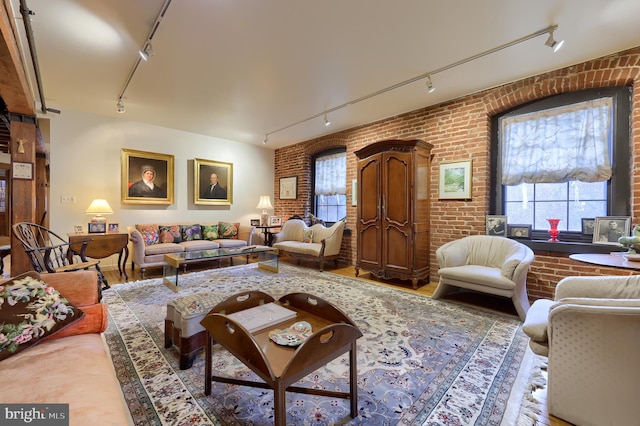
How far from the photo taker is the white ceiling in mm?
2111

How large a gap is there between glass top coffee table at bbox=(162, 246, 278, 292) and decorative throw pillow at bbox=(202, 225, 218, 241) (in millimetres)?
792

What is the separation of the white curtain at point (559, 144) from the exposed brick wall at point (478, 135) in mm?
189

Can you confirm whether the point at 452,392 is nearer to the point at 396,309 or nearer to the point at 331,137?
the point at 396,309

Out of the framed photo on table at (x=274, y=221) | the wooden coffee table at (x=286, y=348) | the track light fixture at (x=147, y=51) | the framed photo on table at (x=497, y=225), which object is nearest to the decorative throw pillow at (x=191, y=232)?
the framed photo on table at (x=274, y=221)

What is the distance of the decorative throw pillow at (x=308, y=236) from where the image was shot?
17.7 ft

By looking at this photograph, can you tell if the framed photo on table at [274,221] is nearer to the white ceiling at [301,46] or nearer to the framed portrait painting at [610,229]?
the white ceiling at [301,46]

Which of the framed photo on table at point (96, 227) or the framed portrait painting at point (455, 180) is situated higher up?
the framed portrait painting at point (455, 180)

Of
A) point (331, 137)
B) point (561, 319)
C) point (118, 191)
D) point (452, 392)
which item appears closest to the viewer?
point (561, 319)

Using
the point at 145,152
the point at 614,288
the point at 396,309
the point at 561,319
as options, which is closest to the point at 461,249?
the point at 396,309

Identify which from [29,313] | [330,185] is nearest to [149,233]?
[330,185]

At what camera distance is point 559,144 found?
309cm

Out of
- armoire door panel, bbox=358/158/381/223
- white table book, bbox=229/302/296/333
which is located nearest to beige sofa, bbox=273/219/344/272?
armoire door panel, bbox=358/158/381/223

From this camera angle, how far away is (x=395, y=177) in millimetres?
3840

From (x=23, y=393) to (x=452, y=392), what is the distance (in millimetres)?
1965
